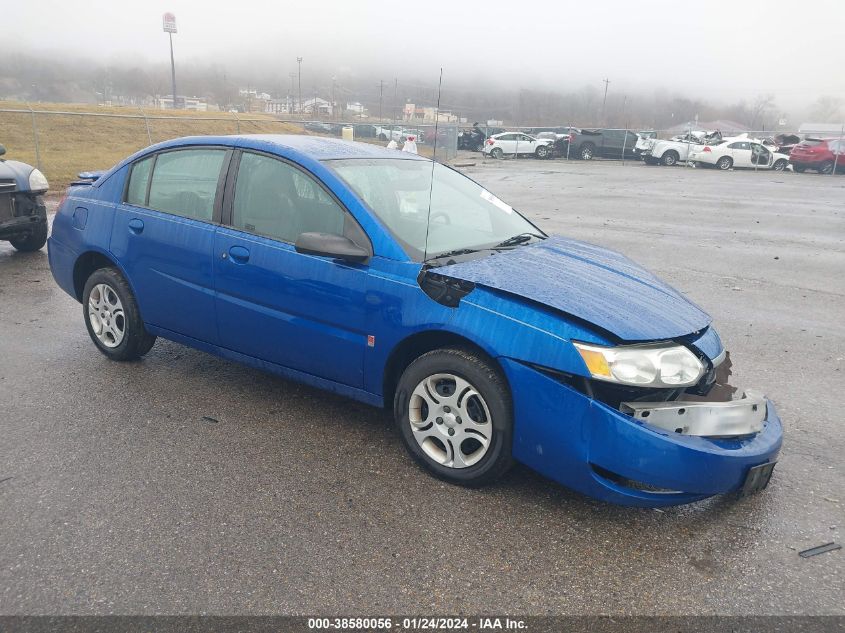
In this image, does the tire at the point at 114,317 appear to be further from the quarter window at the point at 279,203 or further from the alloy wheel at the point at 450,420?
the alloy wheel at the point at 450,420

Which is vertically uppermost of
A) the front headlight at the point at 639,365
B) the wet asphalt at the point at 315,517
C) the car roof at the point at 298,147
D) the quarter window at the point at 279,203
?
the car roof at the point at 298,147

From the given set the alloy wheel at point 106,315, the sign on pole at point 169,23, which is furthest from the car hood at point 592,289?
the sign on pole at point 169,23

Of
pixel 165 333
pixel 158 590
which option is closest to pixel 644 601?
pixel 158 590

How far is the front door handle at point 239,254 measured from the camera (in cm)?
388

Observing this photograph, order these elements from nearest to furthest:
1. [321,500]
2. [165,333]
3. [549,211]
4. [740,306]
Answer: [321,500]
[165,333]
[740,306]
[549,211]

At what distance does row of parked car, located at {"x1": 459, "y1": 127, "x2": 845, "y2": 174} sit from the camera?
29.9 metres

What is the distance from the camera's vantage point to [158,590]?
2.51m

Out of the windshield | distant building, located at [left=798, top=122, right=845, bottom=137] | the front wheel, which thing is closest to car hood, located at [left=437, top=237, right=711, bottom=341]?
the windshield

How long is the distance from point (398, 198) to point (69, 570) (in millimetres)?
2436

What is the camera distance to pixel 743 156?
31531 mm

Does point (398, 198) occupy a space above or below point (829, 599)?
above

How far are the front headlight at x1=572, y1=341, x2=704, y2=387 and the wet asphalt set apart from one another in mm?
684

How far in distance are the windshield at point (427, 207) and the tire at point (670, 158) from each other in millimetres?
31784

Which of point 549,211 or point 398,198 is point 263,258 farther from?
point 549,211
